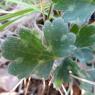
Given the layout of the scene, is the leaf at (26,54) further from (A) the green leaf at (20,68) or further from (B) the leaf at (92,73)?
(B) the leaf at (92,73)

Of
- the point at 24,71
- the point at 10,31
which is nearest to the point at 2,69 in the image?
the point at 10,31

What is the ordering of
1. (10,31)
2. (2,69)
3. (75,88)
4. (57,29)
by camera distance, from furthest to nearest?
(10,31)
(2,69)
(75,88)
(57,29)

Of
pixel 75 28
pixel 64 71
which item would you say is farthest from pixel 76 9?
pixel 64 71

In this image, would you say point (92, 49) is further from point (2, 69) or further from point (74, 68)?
point (2, 69)

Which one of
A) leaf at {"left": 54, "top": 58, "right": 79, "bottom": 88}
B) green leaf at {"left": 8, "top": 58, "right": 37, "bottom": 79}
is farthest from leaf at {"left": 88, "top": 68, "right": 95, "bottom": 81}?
green leaf at {"left": 8, "top": 58, "right": 37, "bottom": 79}

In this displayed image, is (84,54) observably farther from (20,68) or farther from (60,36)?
(20,68)
